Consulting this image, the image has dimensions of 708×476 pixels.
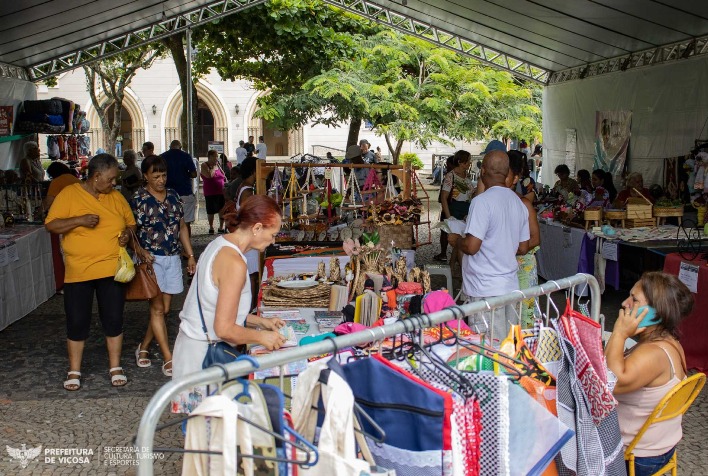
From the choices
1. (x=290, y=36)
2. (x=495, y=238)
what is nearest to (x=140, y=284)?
(x=495, y=238)

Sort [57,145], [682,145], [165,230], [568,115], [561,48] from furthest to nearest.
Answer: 1. [57,145]
2. [568,115]
3. [561,48]
4. [682,145]
5. [165,230]

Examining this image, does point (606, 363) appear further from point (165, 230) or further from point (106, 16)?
point (106, 16)

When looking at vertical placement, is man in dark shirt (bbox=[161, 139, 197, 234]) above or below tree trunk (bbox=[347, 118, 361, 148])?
below

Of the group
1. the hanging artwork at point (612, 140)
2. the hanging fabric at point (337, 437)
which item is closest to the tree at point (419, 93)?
the hanging artwork at point (612, 140)

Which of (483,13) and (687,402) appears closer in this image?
(687,402)

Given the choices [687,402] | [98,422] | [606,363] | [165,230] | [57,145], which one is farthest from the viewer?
[57,145]

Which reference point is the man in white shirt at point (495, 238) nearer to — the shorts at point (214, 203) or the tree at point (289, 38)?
Answer: the shorts at point (214, 203)

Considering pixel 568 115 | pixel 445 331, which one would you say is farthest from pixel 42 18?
pixel 445 331

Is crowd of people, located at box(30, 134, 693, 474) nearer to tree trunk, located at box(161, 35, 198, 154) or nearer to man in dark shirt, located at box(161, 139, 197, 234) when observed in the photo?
man in dark shirt, located at box(161, 139, 197, 234)

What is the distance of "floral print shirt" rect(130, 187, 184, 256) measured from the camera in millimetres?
5238

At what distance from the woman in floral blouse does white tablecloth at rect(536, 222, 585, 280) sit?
4435mm

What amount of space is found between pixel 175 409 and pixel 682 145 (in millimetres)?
7721

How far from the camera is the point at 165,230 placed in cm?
530

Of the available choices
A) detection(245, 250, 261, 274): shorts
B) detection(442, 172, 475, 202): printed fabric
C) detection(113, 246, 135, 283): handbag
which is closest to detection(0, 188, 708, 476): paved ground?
detection(113, 246, 135, 283): handbag
